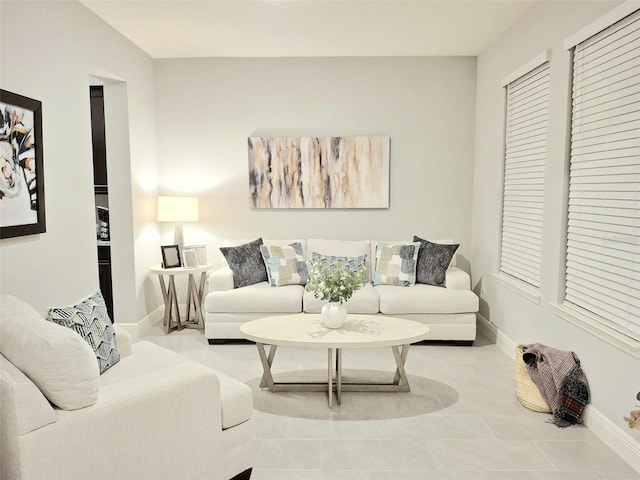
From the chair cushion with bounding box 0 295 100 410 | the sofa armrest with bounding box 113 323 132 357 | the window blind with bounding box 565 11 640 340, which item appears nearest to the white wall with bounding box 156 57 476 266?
the window blind with bounding box 565 11 640 340

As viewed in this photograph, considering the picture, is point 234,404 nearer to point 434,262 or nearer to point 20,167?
point 20,167

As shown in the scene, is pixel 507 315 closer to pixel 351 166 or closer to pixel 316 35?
pixel 351 166

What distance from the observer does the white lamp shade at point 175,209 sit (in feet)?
16.9

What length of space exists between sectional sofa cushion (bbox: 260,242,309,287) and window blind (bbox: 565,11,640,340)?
8.06 feet

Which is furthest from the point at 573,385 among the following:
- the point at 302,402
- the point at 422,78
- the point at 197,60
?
the point at 197,60

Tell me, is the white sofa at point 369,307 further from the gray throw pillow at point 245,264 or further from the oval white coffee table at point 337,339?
the oval white coffee table at point 337,339

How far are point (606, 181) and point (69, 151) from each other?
11.2 ft

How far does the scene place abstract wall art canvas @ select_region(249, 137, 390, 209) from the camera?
5496mm

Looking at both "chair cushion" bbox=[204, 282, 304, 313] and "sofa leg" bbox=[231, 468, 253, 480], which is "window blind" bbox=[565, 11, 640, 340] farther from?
"chair cushion" bbox=[204, 282, 304, 313]

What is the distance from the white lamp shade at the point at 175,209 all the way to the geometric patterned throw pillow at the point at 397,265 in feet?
6.35

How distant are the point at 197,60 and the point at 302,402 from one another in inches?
149

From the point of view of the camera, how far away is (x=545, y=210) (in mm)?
3688

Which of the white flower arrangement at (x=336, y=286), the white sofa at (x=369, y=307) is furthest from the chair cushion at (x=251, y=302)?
the white flower arrangement at (x=336, y=286)

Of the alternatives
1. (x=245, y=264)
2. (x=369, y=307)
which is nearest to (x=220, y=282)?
(x=245, y=264)
